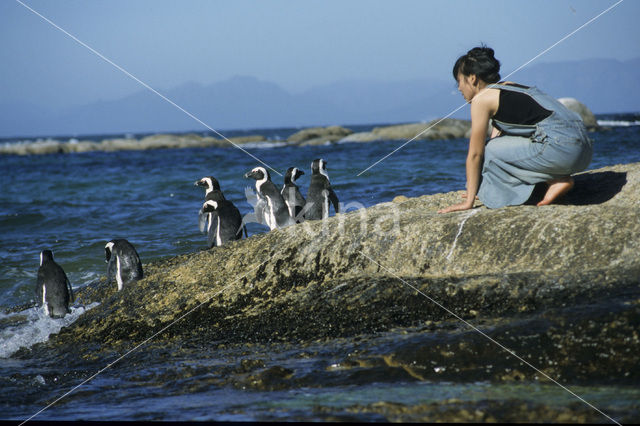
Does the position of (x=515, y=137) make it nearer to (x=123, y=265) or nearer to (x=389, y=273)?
(x=389, y=273)

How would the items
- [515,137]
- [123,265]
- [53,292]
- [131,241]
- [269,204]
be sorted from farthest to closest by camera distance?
1. [131,241]
2. [269,204]
3. [53,292]
4. [123,265]
5. [515,137]

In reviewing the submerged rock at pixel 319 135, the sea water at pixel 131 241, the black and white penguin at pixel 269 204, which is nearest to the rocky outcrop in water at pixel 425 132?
the submerged rock at pixel 319 135

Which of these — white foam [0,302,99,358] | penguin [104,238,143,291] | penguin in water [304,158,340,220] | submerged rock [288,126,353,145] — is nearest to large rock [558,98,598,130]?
submerged rock [288,126,353,145]

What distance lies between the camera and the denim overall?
4312mm

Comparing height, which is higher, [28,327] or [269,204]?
[269,204]

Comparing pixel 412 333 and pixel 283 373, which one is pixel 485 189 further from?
pixel 283 373

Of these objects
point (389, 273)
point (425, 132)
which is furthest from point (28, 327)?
point (425, 132)

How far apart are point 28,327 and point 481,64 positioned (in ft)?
14.5

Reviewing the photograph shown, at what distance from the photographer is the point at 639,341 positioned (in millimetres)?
3002

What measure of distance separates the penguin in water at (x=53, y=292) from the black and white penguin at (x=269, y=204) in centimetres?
267

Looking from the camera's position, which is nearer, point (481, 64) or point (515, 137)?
point (481, 64)

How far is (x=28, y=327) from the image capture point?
5746 millimetres

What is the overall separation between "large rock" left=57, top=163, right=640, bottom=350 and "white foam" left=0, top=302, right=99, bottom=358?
1.72 feet

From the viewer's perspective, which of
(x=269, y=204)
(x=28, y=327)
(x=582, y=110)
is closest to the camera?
(x=28, y=327)
